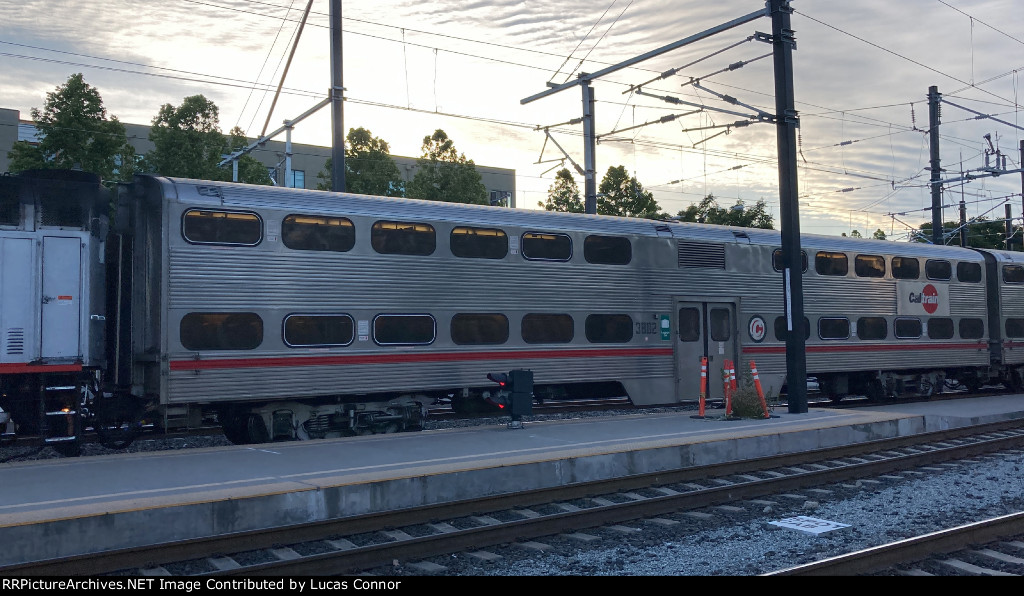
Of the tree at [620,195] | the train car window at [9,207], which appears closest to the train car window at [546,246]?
the train car window at [9,207]

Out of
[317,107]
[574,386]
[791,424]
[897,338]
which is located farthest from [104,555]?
[897,338]

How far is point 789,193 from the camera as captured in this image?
53.7ft

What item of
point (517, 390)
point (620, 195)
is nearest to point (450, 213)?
Answer: point (517, 390)

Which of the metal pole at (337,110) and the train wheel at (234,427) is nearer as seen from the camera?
the train wheel at (234,427)

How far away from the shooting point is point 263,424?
505 inches

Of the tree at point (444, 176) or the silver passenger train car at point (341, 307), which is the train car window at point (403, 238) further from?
the tree at point (444, 176)

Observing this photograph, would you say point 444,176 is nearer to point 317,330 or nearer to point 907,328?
point 907,328

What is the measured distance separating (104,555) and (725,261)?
46.2 feet

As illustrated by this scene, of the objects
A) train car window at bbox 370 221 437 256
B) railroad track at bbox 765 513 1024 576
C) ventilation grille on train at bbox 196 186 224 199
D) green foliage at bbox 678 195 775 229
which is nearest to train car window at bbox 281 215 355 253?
train car window at bbox 370 221 437 256

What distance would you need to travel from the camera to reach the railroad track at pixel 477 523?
276 inches

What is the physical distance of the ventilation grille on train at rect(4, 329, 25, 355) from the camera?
10.9m

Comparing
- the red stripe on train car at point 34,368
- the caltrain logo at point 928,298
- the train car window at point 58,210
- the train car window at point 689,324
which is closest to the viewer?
the red stripe on train car at point 34,368

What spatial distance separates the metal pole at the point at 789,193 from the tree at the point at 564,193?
24.7 metres
